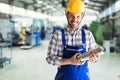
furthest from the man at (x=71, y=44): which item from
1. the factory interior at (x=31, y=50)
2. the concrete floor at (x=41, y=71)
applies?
the concrete floor at (x=41, y=71)

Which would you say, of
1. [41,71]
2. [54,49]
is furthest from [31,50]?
[54,49]

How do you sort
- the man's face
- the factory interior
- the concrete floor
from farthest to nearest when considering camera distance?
the factory interior, the concrete floor, the man's face

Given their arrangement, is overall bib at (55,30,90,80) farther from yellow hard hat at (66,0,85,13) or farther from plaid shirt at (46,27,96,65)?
yellow hard hat at (66,0,85,13)

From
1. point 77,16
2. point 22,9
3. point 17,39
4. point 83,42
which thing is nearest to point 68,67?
point 83,42

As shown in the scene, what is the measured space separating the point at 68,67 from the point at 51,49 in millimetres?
159

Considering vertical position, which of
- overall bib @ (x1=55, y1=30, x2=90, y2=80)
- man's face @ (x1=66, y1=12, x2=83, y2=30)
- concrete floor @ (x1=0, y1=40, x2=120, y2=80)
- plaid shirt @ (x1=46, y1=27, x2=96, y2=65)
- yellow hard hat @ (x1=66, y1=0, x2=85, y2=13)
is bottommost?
concrete floor @ (x1=0, y1=40, x2=120, y2=80)

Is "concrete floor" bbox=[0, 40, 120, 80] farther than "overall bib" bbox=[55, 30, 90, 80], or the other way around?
"concrete floor" bbox=[0, 40, 120, 80]

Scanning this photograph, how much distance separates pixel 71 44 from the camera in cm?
161

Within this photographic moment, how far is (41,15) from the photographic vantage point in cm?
3045

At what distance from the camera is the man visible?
5.17 ft

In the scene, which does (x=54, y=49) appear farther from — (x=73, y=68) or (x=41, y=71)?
(x=41, y=71)

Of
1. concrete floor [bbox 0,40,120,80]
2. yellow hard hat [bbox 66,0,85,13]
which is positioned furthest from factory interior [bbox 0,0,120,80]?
yellow hard hat [bbox 66,0,85,13]

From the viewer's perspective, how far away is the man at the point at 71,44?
5.17ft

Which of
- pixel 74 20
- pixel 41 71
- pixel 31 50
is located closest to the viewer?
pixel 74 20
